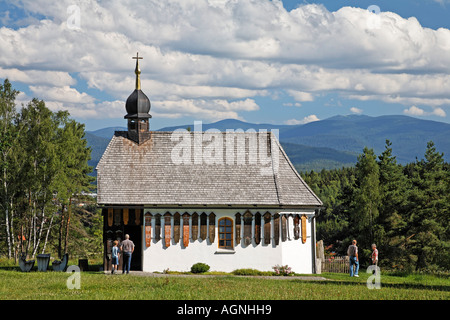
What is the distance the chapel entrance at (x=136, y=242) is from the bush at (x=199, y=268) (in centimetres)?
288

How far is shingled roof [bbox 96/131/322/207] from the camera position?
31.6 m

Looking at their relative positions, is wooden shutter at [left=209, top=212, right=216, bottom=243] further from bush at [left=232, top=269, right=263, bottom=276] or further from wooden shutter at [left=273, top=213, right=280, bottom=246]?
wooden shutter at [left=273, top=213, right=280, bottom=246]

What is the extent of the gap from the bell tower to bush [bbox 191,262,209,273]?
811 centimetres

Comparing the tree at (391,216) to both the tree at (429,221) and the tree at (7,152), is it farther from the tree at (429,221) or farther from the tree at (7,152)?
the tree at (7,152)

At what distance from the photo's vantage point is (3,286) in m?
21.0

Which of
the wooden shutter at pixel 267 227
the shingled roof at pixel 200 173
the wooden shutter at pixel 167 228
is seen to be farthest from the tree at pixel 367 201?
the wooden shutter at pixel 167 228

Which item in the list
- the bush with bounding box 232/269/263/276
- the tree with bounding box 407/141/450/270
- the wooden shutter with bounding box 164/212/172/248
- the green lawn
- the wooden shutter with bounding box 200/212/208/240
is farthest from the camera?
the tree with bounding box 407/141/450/270

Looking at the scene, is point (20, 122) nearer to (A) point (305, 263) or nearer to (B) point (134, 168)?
(B) point (134, 168)

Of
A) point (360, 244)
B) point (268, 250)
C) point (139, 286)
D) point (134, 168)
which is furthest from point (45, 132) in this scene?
point (360, 244)

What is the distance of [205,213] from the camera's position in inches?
1241

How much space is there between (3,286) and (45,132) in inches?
812

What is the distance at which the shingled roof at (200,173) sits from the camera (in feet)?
104

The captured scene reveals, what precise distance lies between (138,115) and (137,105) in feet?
2.03

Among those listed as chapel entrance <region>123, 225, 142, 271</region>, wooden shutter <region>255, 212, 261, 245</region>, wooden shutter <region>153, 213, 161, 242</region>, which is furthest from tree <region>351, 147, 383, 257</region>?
chapel entrance <region>123, 225, 142, 271</region>
